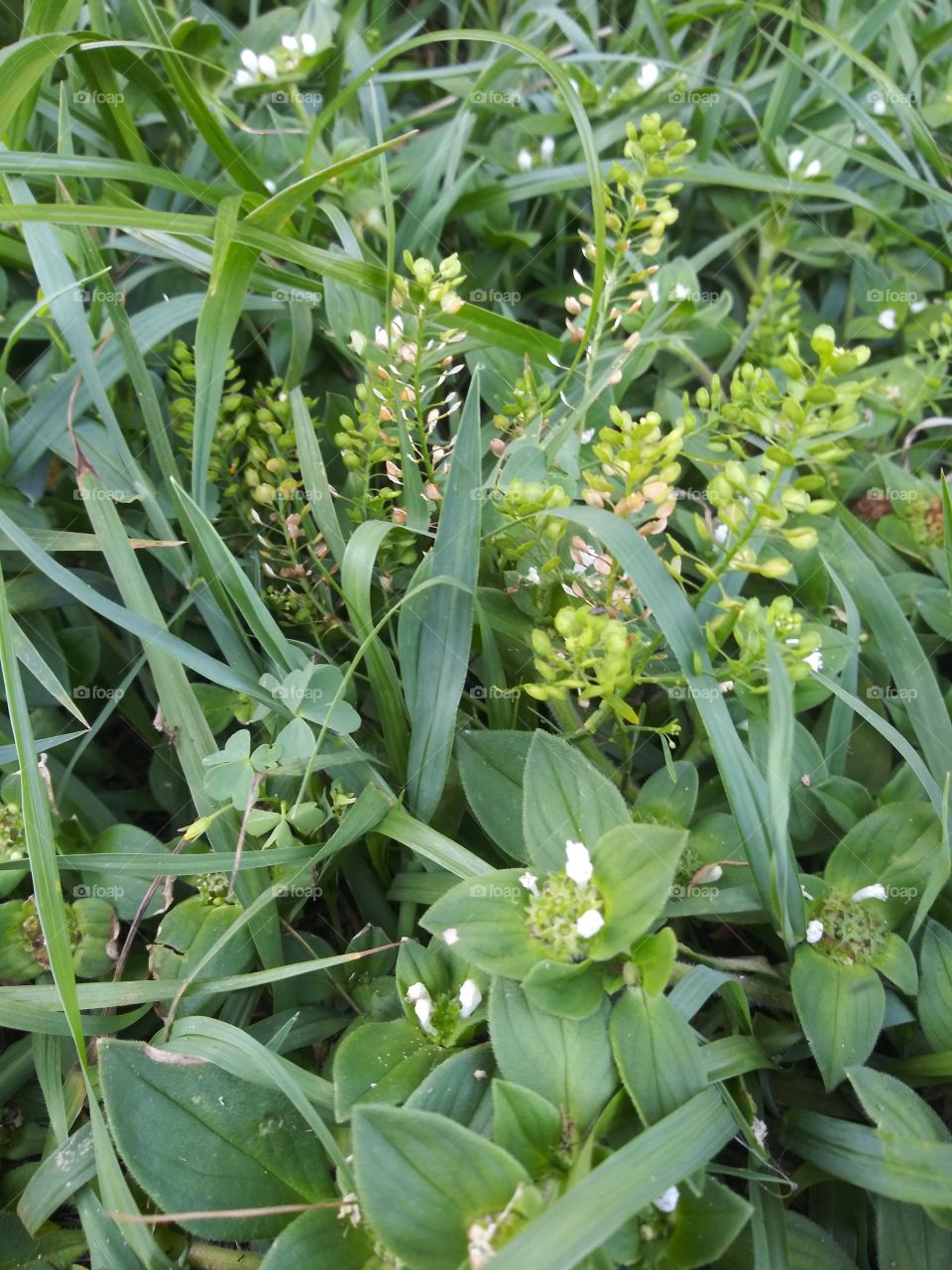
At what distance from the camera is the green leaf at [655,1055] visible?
1133mm

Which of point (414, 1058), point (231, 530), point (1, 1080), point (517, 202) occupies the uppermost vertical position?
point (517, 202)

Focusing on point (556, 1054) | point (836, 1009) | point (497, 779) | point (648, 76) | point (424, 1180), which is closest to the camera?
point (424, 1180)

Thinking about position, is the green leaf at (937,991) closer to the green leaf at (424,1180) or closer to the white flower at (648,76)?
the green leaf at (424,1180)

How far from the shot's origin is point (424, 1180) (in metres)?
1.05

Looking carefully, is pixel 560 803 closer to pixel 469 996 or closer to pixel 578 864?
pixel 578 864

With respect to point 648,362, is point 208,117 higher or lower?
higher

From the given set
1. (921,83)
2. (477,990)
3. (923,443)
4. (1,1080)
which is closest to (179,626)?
(1,1080)

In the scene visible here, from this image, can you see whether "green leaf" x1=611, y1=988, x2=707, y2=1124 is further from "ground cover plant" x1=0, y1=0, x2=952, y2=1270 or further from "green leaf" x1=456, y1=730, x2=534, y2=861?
"green leaf" x1=456, y1=730, x2=534, y2=861

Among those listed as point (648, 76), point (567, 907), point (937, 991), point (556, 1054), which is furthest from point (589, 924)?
point (648, 76)

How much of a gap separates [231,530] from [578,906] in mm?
1072

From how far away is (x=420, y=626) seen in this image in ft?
4.99

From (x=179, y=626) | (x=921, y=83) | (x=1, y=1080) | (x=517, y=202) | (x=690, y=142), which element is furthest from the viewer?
(x=921, y=83)

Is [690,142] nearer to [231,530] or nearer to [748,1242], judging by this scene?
[231,530]

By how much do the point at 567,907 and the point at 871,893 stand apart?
481 millimetres
